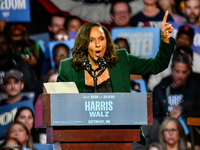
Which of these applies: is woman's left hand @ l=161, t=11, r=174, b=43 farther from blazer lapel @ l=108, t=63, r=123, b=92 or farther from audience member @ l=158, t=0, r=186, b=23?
audience member @ l=158, t=0, r=186, b=23

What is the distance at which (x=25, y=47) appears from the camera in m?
4.70

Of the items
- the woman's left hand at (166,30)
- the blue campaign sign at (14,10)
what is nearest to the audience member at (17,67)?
the blue campaign sign at (14,10)

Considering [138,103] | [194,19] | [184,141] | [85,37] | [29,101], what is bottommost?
[184,141]

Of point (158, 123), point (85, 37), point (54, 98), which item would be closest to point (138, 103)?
point (54, 98)

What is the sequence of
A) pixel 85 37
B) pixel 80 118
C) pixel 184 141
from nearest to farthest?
pixel 80 118 → pixel 85 37 → pixel 184 141

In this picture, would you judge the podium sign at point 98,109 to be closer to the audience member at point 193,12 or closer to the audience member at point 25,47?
the audience member at point 25,47

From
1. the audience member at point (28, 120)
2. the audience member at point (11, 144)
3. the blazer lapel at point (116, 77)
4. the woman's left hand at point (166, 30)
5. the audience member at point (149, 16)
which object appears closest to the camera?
the woman's left hand at point (166, 30)

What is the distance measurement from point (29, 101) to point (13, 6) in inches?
48.9

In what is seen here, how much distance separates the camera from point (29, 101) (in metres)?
4.66

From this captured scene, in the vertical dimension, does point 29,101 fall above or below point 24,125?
above

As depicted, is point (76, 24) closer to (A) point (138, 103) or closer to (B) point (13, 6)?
(B) point (13, 6)

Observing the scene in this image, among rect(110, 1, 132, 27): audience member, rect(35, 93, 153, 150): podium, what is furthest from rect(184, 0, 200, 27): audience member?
rect(35, 93, 153, 150): podium

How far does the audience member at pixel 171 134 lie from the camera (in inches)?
180

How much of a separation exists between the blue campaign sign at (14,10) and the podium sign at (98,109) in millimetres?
3020
